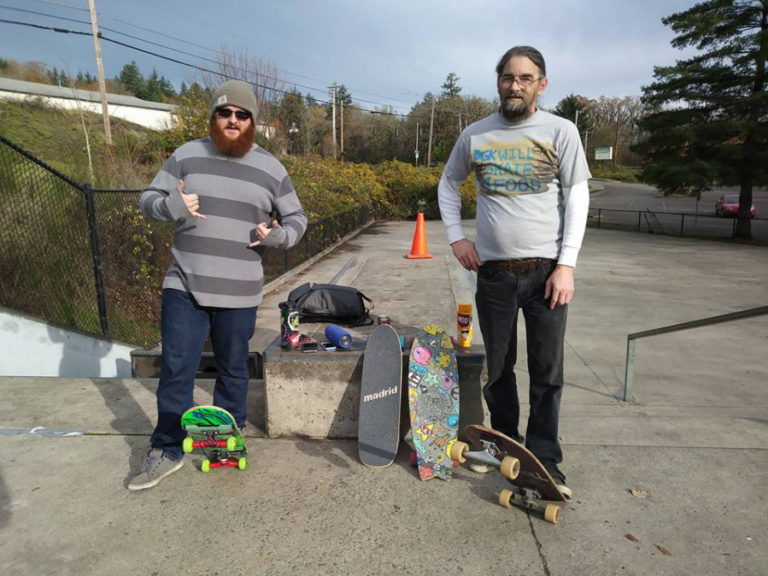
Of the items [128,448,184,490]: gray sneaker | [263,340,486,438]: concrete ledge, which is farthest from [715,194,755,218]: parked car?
[128,448,184,490]: gray sneaker

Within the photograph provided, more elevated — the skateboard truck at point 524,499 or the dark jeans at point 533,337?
the dark jeans at point 533,337

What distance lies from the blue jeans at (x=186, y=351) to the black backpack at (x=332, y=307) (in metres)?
1.13

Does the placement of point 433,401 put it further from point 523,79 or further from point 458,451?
point 523,79

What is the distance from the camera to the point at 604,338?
643 centimetres

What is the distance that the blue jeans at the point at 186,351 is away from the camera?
250 centimetres

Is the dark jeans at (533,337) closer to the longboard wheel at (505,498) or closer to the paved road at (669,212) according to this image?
the longboard wheel at (505,498)

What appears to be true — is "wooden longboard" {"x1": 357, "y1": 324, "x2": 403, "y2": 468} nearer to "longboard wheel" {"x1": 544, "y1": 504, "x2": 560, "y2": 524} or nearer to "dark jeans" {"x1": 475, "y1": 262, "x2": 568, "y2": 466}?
"dark jeans" {"x1": 475, "y1": 262, "x2": 568, "y2": 466}

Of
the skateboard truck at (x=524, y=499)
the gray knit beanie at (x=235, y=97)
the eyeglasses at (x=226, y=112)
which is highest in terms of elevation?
the gray knit beanie at (x=235, y=97)

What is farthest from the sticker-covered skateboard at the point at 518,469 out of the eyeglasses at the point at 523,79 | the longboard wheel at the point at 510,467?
the eyeglasses at the point at 523,79

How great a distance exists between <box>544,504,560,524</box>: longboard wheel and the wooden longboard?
2.65 feet

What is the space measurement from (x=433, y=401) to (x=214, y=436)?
1.13 m

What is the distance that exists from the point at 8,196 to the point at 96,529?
4624 mm

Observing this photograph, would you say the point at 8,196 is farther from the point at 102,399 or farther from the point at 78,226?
the point at 102,399

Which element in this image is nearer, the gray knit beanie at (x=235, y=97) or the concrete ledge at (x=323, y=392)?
the gray knit beanie at (x=235, y=97)
